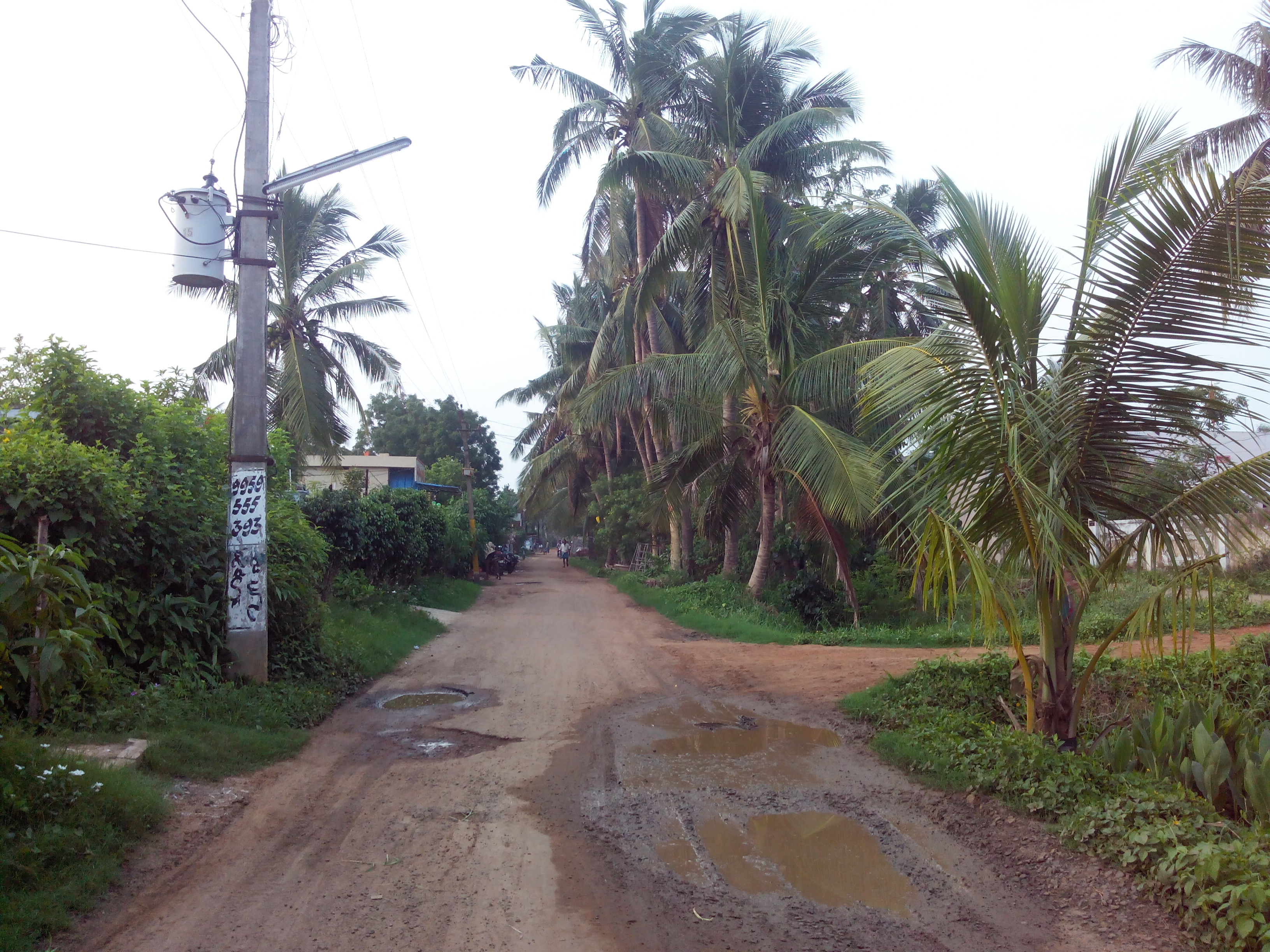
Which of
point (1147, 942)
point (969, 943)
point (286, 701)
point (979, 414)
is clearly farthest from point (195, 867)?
point (979, 414)

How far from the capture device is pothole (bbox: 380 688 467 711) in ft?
28.6

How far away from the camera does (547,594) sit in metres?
24.0

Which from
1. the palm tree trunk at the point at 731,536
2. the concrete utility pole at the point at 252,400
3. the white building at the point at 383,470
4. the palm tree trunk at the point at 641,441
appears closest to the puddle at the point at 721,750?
the concrete utility pole at the point at 252,400

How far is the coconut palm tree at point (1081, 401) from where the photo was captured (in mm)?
4910

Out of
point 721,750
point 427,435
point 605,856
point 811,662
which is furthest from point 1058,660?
point 427,435

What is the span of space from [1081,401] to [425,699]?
22.7 ft

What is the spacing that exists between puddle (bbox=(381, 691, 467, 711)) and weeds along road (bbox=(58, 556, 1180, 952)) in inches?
14.5

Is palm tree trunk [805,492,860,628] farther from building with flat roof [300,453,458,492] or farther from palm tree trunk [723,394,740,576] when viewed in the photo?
building with flat roof [300,453,458,492]

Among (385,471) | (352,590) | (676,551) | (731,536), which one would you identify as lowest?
(352,590)

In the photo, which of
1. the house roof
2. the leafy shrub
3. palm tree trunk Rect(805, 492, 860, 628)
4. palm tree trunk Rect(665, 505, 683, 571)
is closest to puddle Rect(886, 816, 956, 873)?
palm tree trunk Rect(805, 492, 860, 628)

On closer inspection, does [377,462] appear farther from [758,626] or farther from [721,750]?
[721,750]

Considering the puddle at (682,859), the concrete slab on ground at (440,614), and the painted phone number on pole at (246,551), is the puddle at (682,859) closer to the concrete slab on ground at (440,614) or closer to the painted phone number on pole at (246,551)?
the painted phone number on pole at (246,551)

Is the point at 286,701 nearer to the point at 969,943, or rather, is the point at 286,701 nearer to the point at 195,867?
the point at 195,867

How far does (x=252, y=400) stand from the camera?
814 cm
